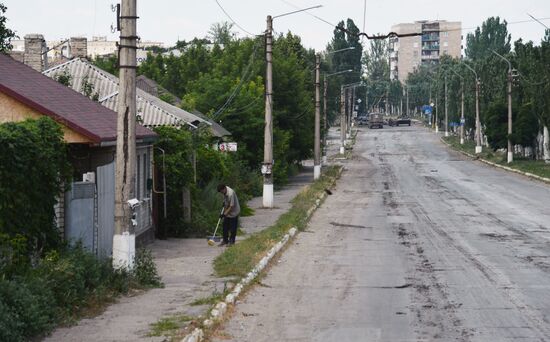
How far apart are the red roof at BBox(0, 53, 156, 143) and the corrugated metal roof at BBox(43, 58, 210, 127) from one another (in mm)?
8073

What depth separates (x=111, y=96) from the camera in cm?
3158

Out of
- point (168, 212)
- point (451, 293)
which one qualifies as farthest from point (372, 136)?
point (451, 293)

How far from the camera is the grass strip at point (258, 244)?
60.5 feet

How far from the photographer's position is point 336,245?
81.1ft

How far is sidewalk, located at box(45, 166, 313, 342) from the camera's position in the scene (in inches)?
470

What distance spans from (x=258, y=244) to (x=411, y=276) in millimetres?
5290

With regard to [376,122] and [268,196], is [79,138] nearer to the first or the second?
[268,196]

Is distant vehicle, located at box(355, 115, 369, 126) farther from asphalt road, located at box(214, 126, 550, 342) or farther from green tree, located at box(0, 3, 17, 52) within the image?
green tree, located at box(0, 3, 17, 52)

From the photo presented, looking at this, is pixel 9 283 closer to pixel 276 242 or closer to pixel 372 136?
pixel 276 242

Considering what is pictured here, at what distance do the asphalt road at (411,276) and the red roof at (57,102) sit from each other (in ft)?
13.7

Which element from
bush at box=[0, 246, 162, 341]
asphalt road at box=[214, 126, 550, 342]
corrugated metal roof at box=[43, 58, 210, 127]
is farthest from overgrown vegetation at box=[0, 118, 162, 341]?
corrugated metal roof at box=[43, 58, 210, 127]

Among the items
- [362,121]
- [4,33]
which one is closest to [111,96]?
[4,33]

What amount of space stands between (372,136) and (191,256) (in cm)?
10359

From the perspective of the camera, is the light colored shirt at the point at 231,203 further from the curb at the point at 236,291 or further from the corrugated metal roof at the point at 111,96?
the corrugated metal roof at the point at 111,96
